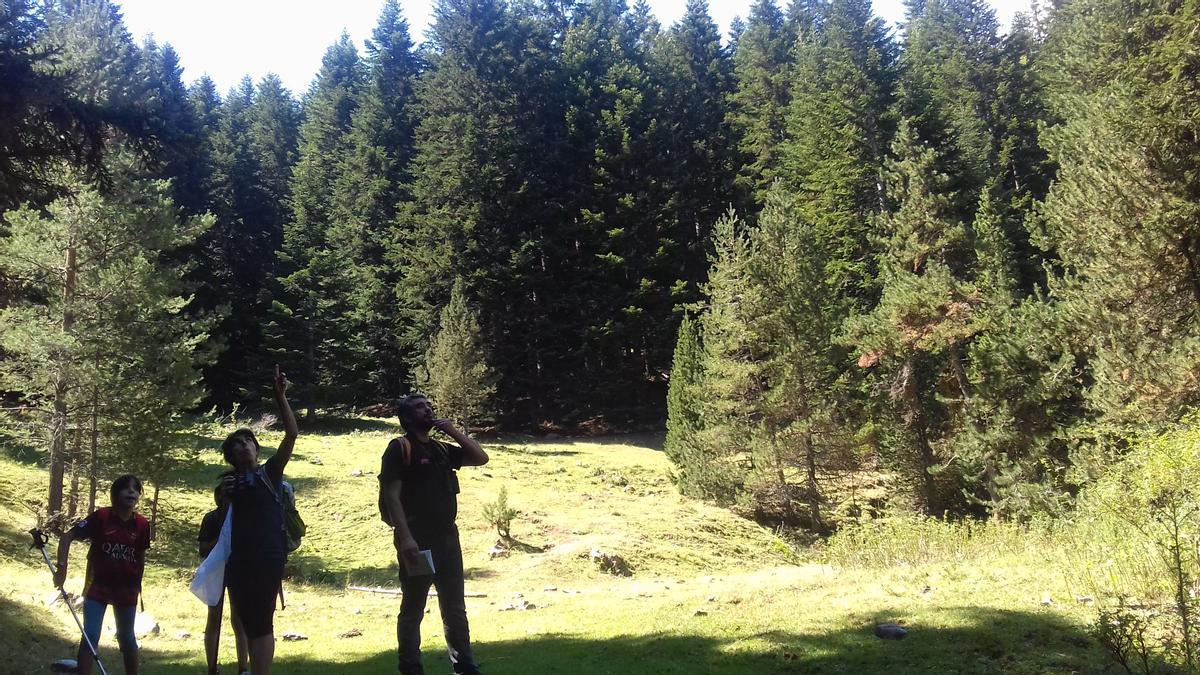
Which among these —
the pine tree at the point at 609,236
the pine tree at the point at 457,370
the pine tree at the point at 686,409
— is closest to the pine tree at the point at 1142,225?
the pine tree at the point at 686,409

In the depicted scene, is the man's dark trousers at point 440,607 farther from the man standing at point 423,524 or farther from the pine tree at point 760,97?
the pine tree at point 760,97

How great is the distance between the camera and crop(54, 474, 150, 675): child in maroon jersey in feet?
16.4

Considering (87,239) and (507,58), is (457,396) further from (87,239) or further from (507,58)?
(507,58)

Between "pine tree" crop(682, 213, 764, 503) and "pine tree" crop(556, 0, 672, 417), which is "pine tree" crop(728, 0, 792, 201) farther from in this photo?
"pine tree" crop(682, 213, 764, 503)

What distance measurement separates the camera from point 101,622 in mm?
5012

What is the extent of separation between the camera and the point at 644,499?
69.5 ft

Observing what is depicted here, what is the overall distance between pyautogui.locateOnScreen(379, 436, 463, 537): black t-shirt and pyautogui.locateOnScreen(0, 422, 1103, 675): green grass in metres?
1.98

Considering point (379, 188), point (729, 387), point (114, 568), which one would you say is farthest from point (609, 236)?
point (114, 568)

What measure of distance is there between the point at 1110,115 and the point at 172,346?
1985 centimetres

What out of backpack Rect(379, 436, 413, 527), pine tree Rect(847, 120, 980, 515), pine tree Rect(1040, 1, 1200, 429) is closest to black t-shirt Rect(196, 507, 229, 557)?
backpack Rect(379, 436, 413, 527)

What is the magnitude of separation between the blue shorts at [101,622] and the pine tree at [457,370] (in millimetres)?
22552

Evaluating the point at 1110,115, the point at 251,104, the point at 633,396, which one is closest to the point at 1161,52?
the point at 1110,115

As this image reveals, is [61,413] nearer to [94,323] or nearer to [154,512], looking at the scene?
[94,323]

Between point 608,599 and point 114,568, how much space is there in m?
6.83
